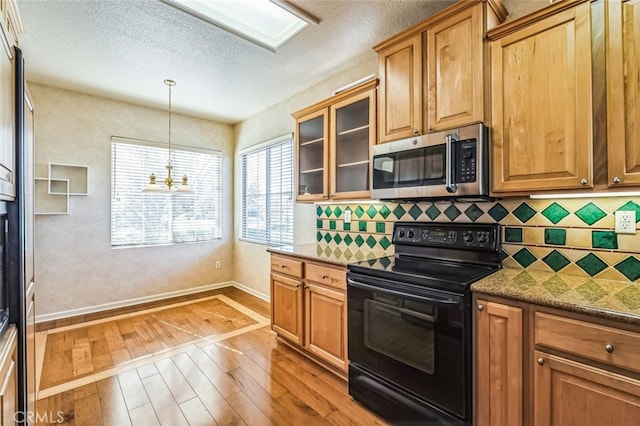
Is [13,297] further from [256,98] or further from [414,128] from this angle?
[256,98]

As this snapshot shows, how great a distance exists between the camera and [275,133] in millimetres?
4172

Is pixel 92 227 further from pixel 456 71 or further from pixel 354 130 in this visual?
pixel 456 71

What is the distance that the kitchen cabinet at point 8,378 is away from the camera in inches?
45.2

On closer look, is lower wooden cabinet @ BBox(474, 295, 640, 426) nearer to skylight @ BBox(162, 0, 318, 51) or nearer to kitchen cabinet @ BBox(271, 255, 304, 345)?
kitchen cabinet @ BBox(271, 255, 304, 345)

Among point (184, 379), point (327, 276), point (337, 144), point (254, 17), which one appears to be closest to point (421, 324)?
point (327, 276)

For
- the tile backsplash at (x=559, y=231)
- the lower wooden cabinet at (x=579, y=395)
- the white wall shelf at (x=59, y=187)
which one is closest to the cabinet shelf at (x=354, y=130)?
the tile backsplash at (x=559, y=231)

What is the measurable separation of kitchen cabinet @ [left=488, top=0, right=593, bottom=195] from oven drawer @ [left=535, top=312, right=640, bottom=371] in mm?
700

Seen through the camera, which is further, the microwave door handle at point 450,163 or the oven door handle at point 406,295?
the microwave door handle at point 450,163

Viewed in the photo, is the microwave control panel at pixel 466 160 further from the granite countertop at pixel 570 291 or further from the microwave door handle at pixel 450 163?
the granite countertop at pixel 570 291

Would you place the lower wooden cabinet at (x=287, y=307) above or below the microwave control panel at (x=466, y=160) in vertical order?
below

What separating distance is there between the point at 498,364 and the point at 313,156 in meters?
2.30

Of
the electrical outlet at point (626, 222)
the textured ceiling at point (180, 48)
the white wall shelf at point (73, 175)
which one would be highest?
the textured ceiling at point (180, 48)

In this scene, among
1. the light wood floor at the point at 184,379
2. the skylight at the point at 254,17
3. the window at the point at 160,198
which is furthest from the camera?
the window at the point at 160,198

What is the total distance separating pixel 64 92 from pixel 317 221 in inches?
137
